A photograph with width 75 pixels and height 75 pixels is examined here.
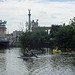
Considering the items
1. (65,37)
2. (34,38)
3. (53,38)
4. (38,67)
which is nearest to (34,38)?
(34,38)

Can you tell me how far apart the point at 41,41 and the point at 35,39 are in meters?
2.82

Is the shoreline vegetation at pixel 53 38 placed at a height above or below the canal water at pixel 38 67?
above

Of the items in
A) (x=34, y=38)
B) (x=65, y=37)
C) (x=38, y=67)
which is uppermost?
(x=65, y=37)

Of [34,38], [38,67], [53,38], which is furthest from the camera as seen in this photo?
[53,38]

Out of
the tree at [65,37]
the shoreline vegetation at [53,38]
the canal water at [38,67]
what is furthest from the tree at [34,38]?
the canal water at [38,67]

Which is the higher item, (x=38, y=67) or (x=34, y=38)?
(x=34, y=38)

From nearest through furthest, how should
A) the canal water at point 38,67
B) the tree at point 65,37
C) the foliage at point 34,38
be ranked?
the canal water at point 38,67, the tree at point 65,37, the foliage at point 34,38

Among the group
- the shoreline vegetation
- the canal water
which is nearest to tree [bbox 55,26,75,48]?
the shoreline vegetation

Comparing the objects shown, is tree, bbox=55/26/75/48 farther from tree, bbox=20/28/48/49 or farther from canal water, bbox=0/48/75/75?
canal water, bbox=0/48/75/75

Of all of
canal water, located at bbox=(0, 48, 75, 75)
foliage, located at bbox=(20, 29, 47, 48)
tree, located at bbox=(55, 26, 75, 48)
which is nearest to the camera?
canal water, located at bbox=(0, 48, 75, 75)

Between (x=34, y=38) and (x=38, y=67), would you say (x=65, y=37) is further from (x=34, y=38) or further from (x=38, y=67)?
(x=38, y=67)

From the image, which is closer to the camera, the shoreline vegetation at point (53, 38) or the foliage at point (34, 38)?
the shoreline vegetation at point (53, 38)

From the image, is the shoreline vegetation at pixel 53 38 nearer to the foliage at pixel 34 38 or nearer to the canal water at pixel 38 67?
the foliage at pixel 34 38

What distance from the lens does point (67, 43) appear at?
3142 inches
